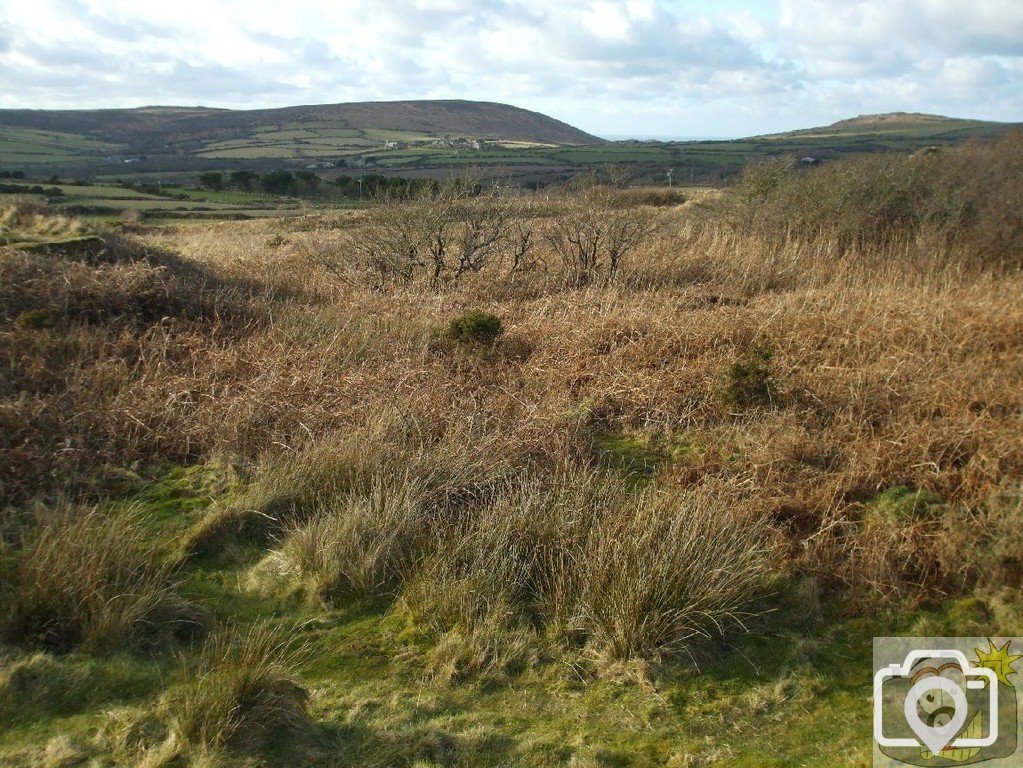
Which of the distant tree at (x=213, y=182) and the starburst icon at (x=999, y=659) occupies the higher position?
the distant tree at (x=213, y=182)

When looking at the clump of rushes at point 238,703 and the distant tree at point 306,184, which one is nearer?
the clump of rushes at point 238,703

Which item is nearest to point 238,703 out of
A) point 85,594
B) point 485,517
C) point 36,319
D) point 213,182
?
point 85,594

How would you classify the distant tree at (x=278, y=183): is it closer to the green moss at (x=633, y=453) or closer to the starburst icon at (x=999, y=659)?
the green moss at (x=633, y=453)

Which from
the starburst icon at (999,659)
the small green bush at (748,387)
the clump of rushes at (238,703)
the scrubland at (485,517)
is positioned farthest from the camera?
the small green bush at (748,387)

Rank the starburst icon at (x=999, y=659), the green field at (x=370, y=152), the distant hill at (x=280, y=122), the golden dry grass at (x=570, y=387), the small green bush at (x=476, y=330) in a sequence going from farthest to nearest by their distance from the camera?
1. the distant hill at (x=280, y=122)
2. the green field at (x=370, y=152)
3. the small green bush at (x=476, y=330)
4. the golden dry grass at (x=570, y=387)
5. the starburst icon at (x=999, y=659)

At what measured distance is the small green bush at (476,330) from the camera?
7969 mm

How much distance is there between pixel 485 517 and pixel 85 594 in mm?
2198

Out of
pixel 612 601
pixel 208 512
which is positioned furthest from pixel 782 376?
pixel 208 512

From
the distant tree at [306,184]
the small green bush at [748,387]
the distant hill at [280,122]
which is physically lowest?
the small green bush at [748,387]

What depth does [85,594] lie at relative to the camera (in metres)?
3.77

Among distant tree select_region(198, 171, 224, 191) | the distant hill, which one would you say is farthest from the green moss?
the distant hill

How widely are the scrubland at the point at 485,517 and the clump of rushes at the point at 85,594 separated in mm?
17

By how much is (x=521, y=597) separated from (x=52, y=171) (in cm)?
6024

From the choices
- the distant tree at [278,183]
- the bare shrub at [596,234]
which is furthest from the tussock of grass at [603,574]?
the distant tree at [278,183]
